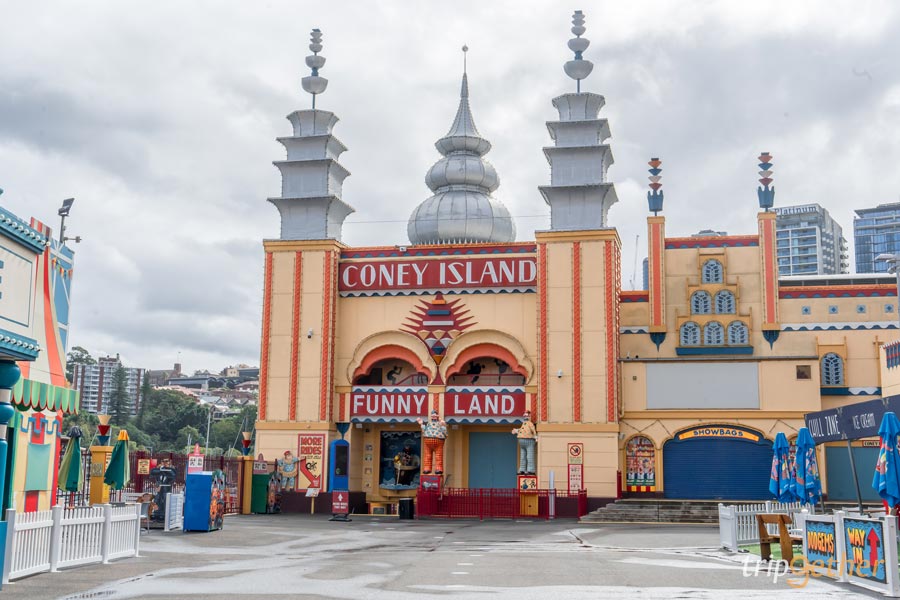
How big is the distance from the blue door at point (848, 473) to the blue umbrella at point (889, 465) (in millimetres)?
19225

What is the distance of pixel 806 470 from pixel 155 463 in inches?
743

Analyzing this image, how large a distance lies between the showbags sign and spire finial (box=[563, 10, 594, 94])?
7620 millimetres

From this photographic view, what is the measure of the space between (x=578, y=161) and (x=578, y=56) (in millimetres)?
4472

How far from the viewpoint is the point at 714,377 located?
120ft

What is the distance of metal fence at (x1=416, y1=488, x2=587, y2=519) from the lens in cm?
3459

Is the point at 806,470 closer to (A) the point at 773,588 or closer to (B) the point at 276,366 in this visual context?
(A) the point at 773,588

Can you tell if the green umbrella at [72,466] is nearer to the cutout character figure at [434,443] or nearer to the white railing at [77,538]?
the white railing at [77,538]

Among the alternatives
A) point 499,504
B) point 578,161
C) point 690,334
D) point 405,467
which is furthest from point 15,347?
point 690,334

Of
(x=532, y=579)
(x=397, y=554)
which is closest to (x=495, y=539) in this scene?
(x=397, y=554)

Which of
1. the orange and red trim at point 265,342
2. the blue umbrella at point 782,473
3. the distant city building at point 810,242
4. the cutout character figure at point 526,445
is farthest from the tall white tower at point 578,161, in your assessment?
the distant city building at point 810,242

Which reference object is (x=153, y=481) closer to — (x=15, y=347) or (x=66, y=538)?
(x=66, y=538)

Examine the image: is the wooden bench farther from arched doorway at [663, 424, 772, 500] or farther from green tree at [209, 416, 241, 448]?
green tree at [209, 416, 241, 448]

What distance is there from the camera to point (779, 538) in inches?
754

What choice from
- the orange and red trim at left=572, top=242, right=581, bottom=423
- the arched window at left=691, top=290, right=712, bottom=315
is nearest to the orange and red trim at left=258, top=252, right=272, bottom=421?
the orange and red trim at left=572, top=242, right=581, bottom=423
